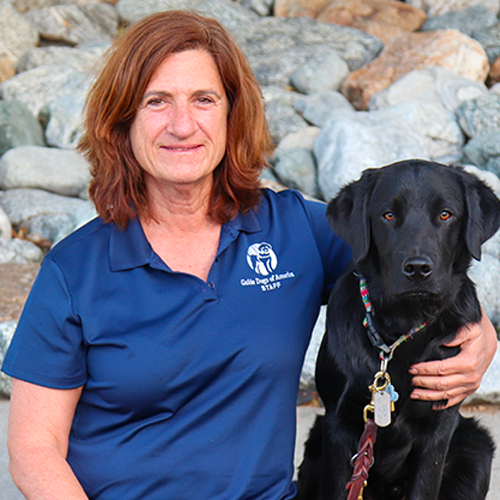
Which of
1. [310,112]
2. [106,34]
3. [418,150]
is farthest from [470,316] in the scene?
[106,34]

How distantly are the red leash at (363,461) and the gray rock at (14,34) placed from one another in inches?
271

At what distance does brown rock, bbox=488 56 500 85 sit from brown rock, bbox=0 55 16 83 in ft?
17.2

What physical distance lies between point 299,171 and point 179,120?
3.31m

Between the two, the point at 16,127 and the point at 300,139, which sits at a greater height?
the point at 300,139

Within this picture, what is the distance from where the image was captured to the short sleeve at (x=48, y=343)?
1.74 m

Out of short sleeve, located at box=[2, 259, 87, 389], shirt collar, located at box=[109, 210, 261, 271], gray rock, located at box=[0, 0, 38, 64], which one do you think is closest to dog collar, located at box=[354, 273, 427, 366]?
shirt collar, located at box=[109, 210, 261, 271]

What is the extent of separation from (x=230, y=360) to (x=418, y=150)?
3495 millimetres

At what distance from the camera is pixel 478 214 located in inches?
79.2

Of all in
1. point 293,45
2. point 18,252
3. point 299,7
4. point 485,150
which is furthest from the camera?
point 299,7

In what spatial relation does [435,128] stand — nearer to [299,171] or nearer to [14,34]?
[299,171]

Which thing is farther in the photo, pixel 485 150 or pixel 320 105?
pixel 320 105

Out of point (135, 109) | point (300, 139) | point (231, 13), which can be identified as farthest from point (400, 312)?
point (231, 13)

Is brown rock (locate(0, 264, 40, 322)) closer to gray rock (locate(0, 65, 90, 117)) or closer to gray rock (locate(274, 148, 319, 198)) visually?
gray rock (locate(274, 148, 319, 198))

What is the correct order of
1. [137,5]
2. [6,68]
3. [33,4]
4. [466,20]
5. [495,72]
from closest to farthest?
[495,72] < [466,20] < [6,68] < [137,5] < [33,4]
